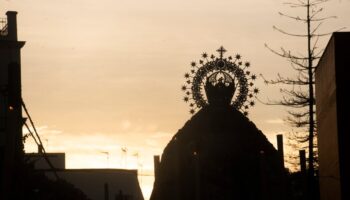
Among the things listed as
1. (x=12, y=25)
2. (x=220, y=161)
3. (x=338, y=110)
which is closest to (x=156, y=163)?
(x=220, y=161)

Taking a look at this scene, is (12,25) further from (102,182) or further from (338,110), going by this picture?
(338,110)

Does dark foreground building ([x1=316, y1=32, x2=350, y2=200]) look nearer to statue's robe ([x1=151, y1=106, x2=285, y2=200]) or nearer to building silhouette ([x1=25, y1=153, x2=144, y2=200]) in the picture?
statue's robe ([x1=151, y1=106, x2=285, y2=200])

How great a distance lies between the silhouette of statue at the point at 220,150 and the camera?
54344mm

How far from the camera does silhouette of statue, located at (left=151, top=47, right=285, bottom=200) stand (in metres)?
54.3

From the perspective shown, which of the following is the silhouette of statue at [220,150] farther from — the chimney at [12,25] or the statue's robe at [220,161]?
the chimney at [12,25]

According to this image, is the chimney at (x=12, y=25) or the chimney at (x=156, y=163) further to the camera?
the chimney at (x=12, y=25)

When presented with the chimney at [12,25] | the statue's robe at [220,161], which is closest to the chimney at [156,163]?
the statue's robe at [220,161]

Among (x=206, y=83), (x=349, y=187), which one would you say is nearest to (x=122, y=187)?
(x=206, y=83)

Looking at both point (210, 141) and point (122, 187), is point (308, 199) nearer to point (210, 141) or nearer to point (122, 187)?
point (210, 141)

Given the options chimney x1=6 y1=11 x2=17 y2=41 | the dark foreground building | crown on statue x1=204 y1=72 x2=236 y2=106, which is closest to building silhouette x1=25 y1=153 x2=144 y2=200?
chimney x1=6 y1=11 x2=17 y2=41

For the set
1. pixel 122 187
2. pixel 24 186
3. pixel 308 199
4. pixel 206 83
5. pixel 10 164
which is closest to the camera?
pixel 10 164

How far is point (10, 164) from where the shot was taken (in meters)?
34.8

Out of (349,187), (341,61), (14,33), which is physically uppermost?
(14,33)

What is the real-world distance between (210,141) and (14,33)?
24.2m
